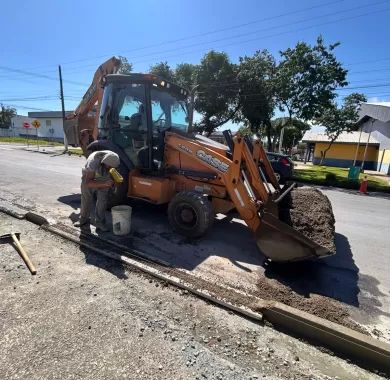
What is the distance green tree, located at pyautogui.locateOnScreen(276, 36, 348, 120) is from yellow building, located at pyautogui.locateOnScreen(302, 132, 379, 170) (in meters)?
16.1

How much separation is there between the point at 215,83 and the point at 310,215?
66.7ft

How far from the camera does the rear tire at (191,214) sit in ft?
16.8

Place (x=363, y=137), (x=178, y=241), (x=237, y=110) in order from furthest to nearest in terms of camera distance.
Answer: (x=363, y=137), (x=237, y=110), (x=178, y=241)

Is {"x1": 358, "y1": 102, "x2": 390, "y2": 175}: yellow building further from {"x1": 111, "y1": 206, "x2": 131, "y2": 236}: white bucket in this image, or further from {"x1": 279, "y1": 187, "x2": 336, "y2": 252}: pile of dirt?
{"x1": 111, "y1": 206, "x2": 131, "y2": 236}: white bucket

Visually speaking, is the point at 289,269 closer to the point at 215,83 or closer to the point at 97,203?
the point at 97,203

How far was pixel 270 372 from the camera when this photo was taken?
2508 millimetres

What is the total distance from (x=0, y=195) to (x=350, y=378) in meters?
8.36

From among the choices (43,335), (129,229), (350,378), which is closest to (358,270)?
(350,378)

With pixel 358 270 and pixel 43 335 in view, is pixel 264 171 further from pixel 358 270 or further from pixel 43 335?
pixel 43 335

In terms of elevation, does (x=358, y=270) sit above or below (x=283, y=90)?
below

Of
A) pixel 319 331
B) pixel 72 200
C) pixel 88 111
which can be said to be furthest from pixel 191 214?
pixel 88 111

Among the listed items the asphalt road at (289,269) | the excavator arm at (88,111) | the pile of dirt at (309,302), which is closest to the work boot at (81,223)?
the asphalt road at (289,269)

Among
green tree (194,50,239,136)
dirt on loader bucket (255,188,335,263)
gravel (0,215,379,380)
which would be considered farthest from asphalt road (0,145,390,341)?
green tree (194,50,239,136)

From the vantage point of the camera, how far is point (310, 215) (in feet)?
Result: 17.2
